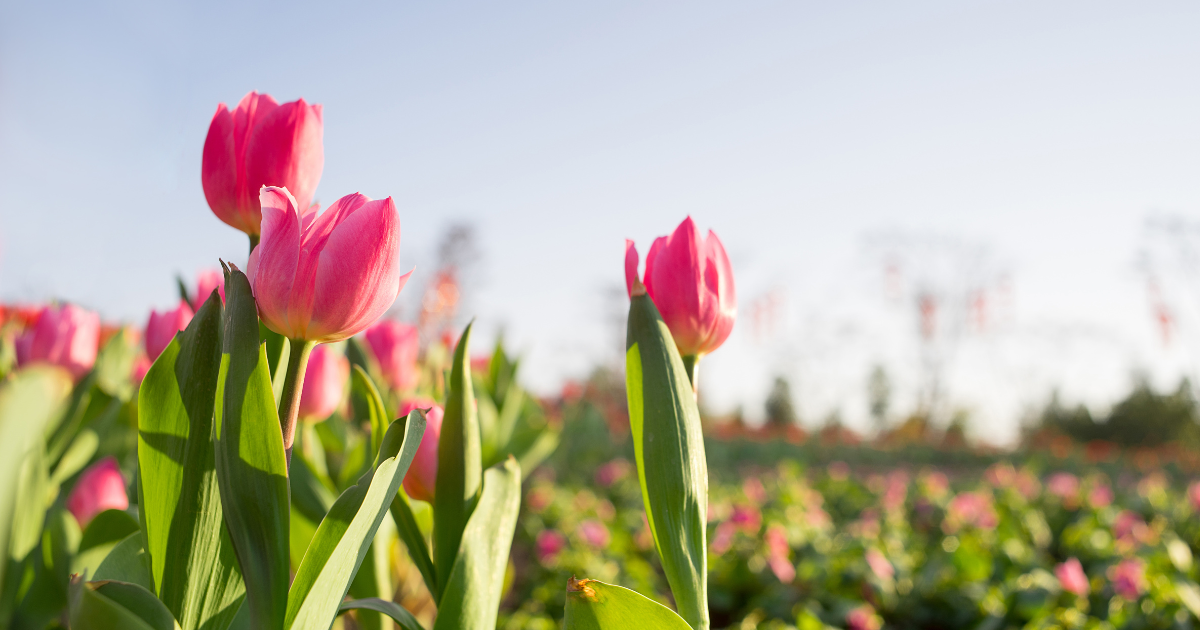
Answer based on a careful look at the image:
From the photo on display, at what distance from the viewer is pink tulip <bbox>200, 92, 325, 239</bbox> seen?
0.52 metres

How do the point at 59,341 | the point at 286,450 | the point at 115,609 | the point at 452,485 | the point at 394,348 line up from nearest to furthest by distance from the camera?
1. the point at 115,609
2. the point at 286,450
3. the point at 452,485
4. the point at 59,341
5. the point at 394,348

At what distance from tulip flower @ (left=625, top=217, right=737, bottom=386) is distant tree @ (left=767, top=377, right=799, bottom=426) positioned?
23387 millimetres

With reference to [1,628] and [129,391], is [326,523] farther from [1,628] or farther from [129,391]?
[129,391]

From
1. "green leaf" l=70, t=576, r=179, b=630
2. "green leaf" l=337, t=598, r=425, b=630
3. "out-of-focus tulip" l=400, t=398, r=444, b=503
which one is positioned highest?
"out-of-focus tulip" l=400, t=398, r=444, b=503

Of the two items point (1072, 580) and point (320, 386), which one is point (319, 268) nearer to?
point (320, 386)

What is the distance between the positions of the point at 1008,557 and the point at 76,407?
3060mm

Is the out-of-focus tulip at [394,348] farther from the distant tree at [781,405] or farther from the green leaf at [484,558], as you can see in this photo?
the distant tree at [781,405]

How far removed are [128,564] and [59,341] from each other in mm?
676

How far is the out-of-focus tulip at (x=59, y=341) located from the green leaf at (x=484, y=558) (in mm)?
832

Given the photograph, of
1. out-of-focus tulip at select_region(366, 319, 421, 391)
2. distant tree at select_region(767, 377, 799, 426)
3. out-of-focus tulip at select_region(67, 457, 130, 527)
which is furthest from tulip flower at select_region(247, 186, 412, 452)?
distant tree at select_region(767, 377, 799, 426)

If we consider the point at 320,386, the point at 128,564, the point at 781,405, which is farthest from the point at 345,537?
the point at 781,405

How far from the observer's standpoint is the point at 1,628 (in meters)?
0.65

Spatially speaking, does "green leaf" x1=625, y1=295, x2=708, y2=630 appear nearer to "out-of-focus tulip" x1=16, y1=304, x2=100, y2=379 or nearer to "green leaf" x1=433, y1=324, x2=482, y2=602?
"green leaf" x1=433, y1=324, x2=482, y2=602

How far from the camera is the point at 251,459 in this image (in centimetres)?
42
